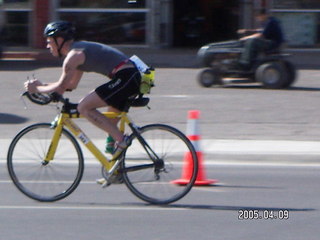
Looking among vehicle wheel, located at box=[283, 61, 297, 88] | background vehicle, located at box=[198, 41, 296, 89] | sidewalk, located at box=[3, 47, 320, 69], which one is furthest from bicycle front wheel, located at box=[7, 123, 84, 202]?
sidewalk, located at box=[3, 47, 320, 69]

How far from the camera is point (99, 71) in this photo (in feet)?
25.2

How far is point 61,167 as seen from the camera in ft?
26.3

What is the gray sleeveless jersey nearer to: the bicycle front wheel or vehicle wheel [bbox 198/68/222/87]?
the bicycle front wheel

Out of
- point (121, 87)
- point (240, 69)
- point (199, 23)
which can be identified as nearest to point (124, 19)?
point (199, 23)

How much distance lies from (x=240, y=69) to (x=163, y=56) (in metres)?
7.15

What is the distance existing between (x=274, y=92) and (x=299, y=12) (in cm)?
804

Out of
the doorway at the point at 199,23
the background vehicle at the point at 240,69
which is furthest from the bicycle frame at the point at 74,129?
the doorway at the point at 199,23

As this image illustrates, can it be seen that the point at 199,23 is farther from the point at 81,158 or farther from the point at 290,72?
the point at 81,158

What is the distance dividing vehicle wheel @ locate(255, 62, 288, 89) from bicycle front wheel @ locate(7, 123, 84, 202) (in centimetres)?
960

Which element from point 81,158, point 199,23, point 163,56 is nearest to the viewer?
point 81,158

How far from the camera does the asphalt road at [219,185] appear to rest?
22.7 ft

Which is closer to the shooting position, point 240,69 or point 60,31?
point 60,31

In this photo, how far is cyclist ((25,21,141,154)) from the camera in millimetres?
7578

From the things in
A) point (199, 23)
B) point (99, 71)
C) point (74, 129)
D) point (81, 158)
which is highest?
point (99, 71)
